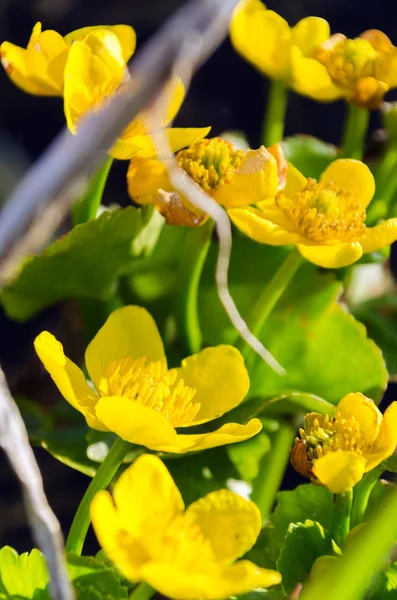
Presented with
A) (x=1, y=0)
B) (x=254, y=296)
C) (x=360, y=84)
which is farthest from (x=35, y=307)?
(x=1, y=0)

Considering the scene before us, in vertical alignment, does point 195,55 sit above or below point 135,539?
A: above

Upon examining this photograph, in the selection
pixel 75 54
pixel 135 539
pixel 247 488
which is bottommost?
pixel 247 488

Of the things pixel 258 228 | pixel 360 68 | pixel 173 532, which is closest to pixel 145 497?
pixel 173 532

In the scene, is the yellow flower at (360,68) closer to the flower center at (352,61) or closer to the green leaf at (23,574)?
the flower center at (352,61)

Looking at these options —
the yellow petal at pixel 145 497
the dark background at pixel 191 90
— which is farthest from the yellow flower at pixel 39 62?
the dark background at pixel 191 90

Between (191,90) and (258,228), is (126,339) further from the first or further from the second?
(191,90)

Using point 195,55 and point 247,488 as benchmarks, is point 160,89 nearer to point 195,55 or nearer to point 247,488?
point 195,55
